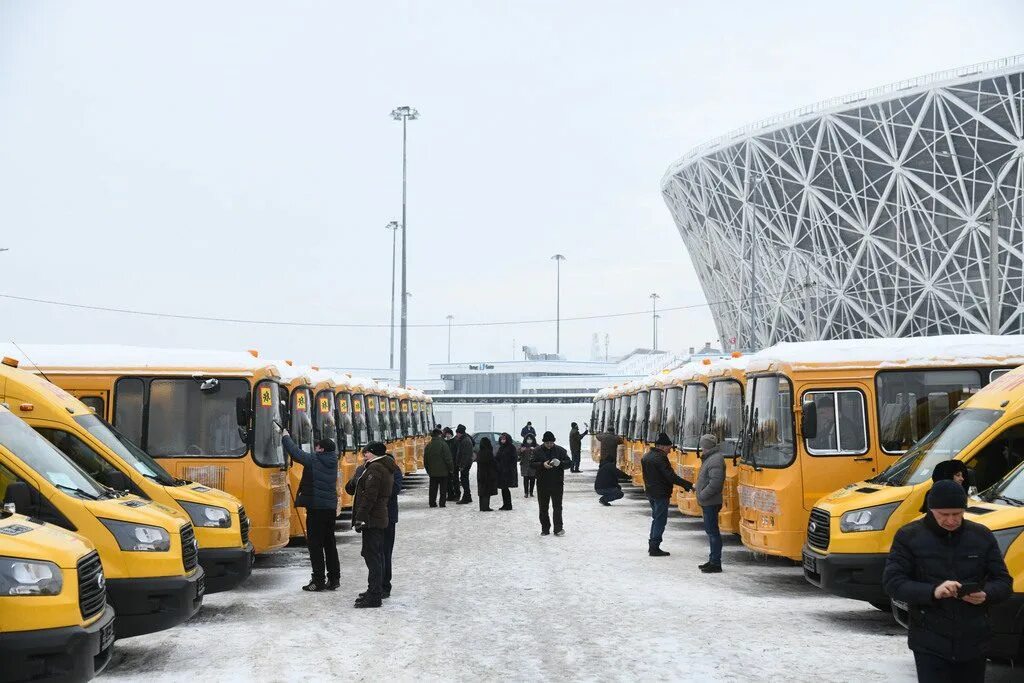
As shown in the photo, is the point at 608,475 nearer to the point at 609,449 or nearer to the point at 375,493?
the point at 609,449

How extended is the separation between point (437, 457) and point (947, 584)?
18100 mm

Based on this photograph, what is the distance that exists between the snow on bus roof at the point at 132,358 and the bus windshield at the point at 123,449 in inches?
99.8

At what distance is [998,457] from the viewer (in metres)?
8.91

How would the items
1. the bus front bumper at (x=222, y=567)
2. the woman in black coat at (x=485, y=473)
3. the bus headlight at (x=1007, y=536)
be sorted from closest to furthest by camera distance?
the bus headlight at (x=1007, y=536) < the bus front bumper at (x=222, y=567) < the woman in black coat at (x=485, y=473)

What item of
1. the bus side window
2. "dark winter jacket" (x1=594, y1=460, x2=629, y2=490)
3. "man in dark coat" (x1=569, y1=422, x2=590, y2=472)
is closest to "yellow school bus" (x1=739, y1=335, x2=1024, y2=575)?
the bus side window

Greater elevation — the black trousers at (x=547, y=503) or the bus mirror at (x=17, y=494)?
the bus mirror at (x=17, y=494)

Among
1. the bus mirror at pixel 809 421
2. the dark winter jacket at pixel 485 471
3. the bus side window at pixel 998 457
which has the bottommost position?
the dark winter jacket at pixel 485 471

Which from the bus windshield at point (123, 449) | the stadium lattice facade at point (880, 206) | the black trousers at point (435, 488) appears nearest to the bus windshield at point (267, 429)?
the bus windshield at point (123, 449)

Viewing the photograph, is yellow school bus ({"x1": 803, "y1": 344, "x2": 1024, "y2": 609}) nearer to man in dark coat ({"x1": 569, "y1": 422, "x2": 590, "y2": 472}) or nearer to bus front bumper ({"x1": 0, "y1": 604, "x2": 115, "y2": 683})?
bus front bumper ({"x1": 0, "y1": 604, "x2": 115, "y2": 683})

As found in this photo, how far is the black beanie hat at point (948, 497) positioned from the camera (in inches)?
193

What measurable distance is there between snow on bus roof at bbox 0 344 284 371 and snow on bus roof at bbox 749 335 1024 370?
6.21 m

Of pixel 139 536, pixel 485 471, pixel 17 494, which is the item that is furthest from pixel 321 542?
pixel 485 471

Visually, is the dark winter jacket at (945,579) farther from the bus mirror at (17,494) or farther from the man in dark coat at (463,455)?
the man in dark coat at (463,455)

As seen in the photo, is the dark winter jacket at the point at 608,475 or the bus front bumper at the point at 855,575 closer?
the bus front bumper at the point at 855,575
